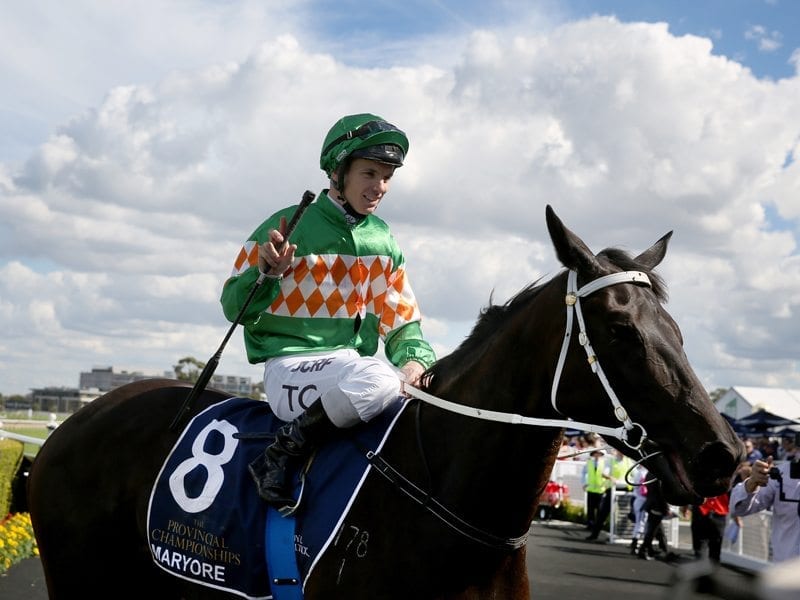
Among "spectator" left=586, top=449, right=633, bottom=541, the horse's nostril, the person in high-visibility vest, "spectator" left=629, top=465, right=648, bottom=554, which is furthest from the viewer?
the person in high-visibility vest

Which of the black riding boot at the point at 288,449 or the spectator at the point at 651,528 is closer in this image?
the black riding boot at the point at 288,449

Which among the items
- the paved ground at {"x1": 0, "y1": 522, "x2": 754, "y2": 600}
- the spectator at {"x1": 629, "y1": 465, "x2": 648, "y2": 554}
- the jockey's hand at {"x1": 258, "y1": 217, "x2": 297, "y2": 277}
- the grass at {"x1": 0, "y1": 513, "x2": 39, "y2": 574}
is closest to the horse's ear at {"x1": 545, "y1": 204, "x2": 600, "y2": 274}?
the jockey's hand at {"x1": 258, "y1": 217, "x2": 297, "y2": 277}

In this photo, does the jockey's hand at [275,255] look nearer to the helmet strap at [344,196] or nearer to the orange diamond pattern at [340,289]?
the orange diamond pattern at [340,289]

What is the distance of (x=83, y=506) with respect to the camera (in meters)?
4.00

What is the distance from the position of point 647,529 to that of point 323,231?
1261 cm

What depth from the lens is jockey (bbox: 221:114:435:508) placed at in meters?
3.47

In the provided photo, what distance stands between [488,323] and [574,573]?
34.6ft

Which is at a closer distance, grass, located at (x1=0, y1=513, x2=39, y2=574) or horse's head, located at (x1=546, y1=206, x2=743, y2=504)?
horse's head, located at (x1=546, y1=206, x2=743, y2=504)

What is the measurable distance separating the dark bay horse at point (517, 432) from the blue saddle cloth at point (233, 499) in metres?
0.08

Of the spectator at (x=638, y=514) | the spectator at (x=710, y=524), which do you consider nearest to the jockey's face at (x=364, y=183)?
the spectator at (x=710, y=524)

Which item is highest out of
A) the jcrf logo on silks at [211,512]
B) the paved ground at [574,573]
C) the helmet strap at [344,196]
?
the helmet strap at [344,196]

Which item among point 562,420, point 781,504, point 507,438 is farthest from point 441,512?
point 781,504

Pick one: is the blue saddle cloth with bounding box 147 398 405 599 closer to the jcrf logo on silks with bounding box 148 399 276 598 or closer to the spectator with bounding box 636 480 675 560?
the jcrf logo on silks with bounding box 148 399 276 598

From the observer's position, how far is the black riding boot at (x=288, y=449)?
329 centimetres
